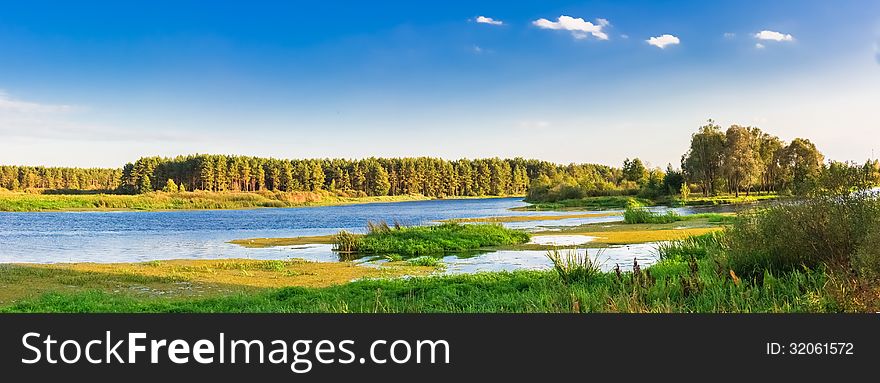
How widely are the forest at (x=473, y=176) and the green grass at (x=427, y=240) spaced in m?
16.3

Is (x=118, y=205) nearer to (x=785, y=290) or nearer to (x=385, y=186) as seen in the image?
(x=385, y=186)

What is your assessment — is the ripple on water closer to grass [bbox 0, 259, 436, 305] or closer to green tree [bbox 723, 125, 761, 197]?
grass [bbox 0, 259, 436, 305]

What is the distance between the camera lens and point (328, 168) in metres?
167

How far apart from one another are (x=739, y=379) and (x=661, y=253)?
588 inches

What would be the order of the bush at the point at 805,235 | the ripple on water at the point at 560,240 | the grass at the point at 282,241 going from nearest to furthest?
the bush at the point at 805,235, the ripple on water at the point at 560,240, the grass at the point at 282,241

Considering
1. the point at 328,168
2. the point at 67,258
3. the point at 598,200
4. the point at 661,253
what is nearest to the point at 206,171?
the point at 328,168

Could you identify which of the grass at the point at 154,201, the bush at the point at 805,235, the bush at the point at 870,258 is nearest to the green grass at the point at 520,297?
the bush at the point at 805,235

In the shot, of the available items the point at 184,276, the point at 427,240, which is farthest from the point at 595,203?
the point at 184,276

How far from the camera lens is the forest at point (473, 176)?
261 ft

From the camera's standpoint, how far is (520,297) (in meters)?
11.9

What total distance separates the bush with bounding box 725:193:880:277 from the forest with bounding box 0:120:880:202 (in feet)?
1.45

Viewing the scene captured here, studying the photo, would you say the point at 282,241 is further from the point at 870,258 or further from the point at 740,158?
the point at 740,158

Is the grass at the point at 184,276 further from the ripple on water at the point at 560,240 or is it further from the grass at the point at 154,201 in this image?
the grass at the point at 154,201

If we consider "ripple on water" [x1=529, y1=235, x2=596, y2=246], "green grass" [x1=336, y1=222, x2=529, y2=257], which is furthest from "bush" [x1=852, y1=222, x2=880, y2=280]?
"ripple on water" [x1=529, y1=235, x2=596, y2=246]
